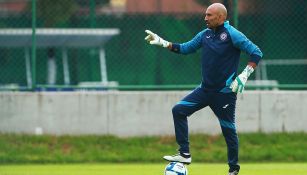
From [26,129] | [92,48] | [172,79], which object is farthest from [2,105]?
[172,79]

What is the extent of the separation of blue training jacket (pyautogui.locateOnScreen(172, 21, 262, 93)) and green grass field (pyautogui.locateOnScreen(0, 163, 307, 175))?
1.60 m

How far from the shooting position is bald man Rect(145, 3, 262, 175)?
11305 millimetres

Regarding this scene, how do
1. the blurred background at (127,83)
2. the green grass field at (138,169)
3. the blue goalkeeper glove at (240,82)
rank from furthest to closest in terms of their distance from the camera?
the blurred background at (127,83)
the green grass field at (138,169)
the blue goalkeeper glove at (240,82)

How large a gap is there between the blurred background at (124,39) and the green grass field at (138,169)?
2.57 m

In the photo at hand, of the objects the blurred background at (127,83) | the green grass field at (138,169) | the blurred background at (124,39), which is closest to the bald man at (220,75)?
the green grass field at (138,169)

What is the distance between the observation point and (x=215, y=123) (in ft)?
52.7

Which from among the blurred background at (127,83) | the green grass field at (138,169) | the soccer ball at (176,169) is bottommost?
the green grass field at (138,169)

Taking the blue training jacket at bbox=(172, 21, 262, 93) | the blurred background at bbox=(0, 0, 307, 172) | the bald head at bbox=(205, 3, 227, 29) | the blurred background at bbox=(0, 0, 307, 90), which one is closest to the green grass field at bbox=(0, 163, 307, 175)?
the blurred background at bbox=(0, 0, 307, 172)

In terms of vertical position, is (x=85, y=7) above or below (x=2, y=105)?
above

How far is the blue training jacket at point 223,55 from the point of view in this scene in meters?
11.3

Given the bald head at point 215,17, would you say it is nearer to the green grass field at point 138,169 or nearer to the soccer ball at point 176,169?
the soccer ball at point 176,169

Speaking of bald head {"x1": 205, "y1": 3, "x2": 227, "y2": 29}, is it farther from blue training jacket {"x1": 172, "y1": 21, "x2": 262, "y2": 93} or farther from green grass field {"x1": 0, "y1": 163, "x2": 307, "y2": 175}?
green grass field {"x1": 0, "y1": 163, "x2": 307, "y2": 175}

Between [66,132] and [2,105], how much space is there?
3.97ft

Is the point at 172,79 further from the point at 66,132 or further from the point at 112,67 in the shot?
the point at 66,132
